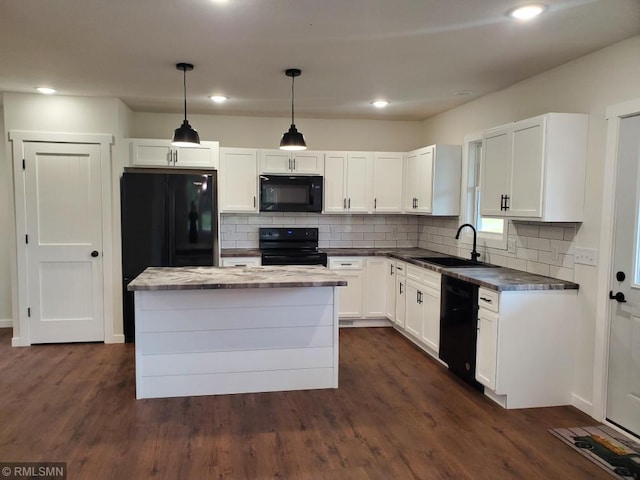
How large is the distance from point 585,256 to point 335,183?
2862 millimetres

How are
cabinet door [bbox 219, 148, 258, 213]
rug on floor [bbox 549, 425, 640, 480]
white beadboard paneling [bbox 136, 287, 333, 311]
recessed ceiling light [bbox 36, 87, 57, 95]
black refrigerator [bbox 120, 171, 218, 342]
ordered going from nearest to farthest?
rug on floor [bbox 549, 425, 640, 480]
white beadboard paneling [bbox 136, 287, 333, 311]
recessed ceiling light [bbox 36, 87, 57, 95]
black refrigerator [bbox 120, 171, 218, 342]
cabinet door [bbox 219, 148, 258, 213]

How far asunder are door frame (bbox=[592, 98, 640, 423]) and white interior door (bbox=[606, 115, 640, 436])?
28 millimetres

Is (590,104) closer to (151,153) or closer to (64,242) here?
(151,153)

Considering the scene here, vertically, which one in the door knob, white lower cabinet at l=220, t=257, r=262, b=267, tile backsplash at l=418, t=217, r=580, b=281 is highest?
tile backsplash at l=418, t=217, r=580, b=281

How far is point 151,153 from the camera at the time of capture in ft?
15.5

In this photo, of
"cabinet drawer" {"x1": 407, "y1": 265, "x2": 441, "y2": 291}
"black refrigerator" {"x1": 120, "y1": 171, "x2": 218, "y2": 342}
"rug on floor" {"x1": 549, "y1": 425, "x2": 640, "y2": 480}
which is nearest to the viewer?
"rug on floor" {"x1": 549, "y1": 425, "x2": 640, "y2": 480}

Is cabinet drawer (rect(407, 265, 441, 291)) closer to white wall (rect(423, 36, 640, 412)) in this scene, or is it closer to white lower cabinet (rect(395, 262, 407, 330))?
white lower cabinet (rect(395, 262, 407, 330))

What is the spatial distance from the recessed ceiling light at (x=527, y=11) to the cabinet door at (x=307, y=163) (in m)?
2.96

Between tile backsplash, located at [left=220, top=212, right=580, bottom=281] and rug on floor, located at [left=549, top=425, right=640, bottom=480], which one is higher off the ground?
tile backsplash, located at [left=220, top=212, right=580, bottom=281]

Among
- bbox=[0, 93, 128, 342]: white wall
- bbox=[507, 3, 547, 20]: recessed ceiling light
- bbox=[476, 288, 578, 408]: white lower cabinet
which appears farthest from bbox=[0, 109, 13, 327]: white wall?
bbox=[507, 3, 547, 20]: recessed ceiling light

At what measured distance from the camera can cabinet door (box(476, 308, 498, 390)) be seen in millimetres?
3148

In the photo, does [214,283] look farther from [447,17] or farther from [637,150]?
[637,150]

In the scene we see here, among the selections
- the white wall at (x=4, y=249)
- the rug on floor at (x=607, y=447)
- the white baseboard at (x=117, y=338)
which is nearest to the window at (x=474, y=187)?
the rug on floor at (x=607, y=447)

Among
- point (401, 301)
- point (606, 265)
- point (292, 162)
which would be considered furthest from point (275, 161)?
point (606, 265)
